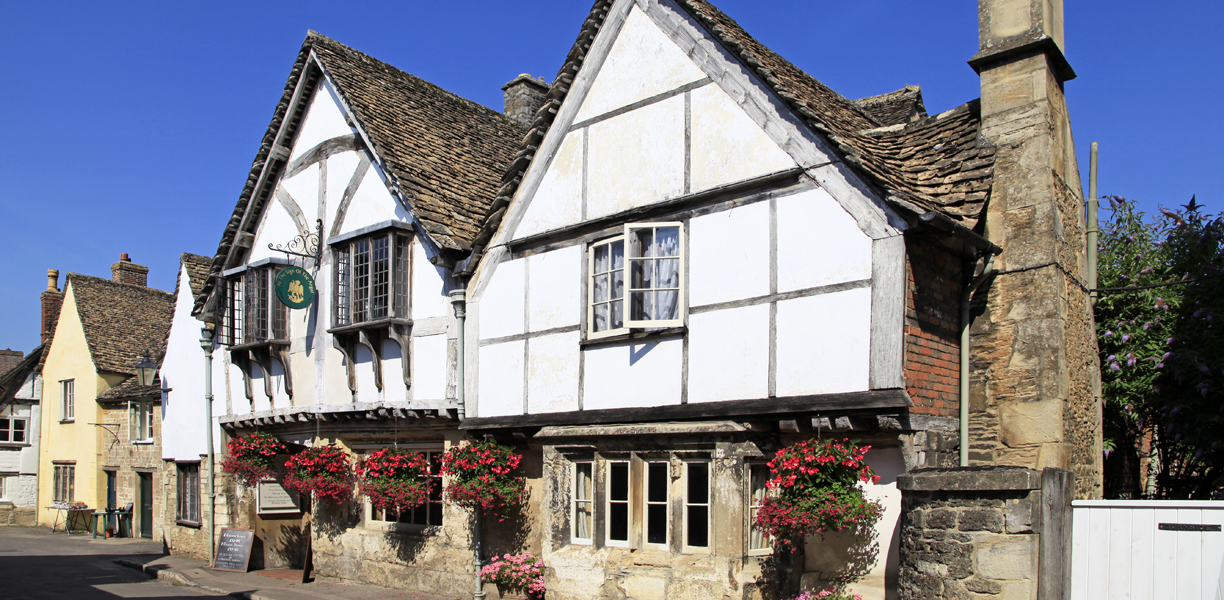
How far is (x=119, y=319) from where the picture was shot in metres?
28.7

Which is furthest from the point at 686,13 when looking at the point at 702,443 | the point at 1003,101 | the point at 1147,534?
the point at 1147,534

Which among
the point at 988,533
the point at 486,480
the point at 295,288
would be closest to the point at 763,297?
the point at 988,533

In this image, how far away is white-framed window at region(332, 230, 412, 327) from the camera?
1302 cm

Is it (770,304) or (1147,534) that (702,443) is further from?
(1147,534)

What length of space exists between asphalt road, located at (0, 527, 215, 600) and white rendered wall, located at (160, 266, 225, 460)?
2297 millimetres

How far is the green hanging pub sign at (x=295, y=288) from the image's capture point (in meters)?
13.8

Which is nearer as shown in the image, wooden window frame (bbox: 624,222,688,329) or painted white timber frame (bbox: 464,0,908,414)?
painted white timber frame (bbox: 464,0,908,414)

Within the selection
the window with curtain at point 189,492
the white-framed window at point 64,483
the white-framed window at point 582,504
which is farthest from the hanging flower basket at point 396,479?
the white-framed window at point 64,483

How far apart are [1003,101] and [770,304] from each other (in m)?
3.38

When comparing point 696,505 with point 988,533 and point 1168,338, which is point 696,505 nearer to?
point 988,533

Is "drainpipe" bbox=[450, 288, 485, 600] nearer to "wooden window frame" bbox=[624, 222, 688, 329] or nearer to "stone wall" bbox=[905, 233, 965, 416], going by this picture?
"wooden window frame" bbox=[624, 222, 688, 329]

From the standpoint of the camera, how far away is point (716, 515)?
9320mm

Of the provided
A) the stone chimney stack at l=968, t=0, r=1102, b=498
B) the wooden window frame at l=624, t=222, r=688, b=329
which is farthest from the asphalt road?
the stone chimney stack at l=968, t=0, r=1102, b=498

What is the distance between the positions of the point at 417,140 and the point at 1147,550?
36.9 feet
